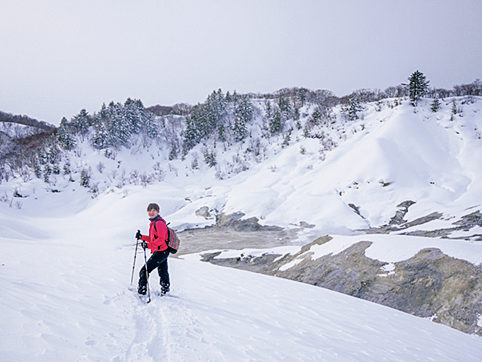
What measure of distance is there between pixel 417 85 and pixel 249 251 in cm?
3436

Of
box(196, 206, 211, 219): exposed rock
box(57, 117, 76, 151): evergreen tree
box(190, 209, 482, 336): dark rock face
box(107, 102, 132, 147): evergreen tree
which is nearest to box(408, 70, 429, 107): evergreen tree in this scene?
box(190, 209, 482, 336): dark rock face

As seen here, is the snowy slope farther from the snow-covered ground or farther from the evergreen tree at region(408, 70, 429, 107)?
the evergreen tree at region(408, 70, 429, 107)

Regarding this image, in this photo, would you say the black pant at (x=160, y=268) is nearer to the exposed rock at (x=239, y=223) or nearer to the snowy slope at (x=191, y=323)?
the snowy slope at (x=191, y=323)

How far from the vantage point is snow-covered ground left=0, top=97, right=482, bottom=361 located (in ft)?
9.16

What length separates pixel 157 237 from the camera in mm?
4309

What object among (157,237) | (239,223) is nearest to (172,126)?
(239,223)

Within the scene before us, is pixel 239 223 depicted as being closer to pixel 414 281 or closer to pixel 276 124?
pixel 414 281

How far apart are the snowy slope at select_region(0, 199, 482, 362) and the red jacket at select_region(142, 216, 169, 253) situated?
870mm

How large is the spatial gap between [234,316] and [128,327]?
162 centimetres

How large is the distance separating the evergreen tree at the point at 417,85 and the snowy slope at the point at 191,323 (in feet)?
121

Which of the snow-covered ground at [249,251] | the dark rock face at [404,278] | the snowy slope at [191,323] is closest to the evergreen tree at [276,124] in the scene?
the snow-covered ground at [249,251]

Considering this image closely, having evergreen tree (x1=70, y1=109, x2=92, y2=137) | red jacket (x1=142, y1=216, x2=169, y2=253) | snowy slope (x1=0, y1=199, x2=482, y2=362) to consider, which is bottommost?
snowy slope (x1=0, y1=199, x2=482, y2=362)

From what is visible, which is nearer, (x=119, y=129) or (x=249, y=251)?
(x=249, y=251)

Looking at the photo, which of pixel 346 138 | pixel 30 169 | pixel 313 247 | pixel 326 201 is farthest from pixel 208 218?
pixel 30 169
